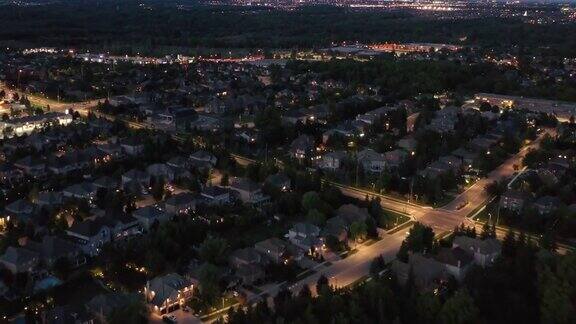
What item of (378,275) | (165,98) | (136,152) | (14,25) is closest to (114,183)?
(136,152)

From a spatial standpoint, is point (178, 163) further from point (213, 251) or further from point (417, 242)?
point (417, 242)

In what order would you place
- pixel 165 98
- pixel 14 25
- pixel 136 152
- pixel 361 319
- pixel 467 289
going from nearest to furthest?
pixel 361 319 → pixel 467 289 → pixel 136 152 → pixel 165 98 → pixel 14 25

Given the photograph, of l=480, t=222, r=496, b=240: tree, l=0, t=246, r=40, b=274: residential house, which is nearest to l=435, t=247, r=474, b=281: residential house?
l=480, t=222, r=496, b=240: tree

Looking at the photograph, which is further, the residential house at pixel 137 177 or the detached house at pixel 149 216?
the residential house at pixel 137 177

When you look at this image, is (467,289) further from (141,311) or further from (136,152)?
(136,152)

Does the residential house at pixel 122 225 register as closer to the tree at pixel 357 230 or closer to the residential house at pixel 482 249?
the tree at pixel 357 230

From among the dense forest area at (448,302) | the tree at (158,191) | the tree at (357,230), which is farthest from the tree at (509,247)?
the tree at (158,191)

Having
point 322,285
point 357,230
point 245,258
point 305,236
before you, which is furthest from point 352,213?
point 322,285
